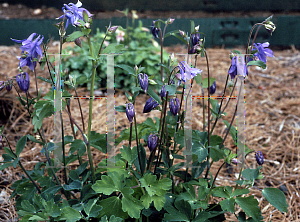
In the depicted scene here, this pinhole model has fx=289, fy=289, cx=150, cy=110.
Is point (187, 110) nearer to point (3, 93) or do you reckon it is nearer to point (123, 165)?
point (123, 165)

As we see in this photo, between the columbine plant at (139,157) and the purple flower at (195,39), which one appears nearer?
the columbine plant at (139,157)

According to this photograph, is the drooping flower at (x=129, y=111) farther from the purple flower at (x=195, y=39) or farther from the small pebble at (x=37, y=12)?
the small pebble at (x=37, y=12)

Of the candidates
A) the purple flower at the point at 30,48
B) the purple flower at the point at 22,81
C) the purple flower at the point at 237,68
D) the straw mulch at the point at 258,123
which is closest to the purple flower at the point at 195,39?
the purple flower at the point at 237,68

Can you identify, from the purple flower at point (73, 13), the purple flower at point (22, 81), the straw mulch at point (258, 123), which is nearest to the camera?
the purple flower at point (73, 13)

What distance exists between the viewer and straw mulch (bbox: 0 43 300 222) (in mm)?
2125

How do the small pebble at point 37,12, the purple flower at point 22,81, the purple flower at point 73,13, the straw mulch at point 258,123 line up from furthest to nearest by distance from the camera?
the small pebble at point 37,12
the straw mulch at point 258,123
the purple flower at point 22,81
the purple flower at point 73,13

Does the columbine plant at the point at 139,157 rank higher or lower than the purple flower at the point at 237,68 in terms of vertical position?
lower

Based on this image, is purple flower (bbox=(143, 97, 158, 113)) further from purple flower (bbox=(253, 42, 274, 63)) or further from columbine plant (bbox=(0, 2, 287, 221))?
→ purple flower (bbox=(253, 42, 274, 63))

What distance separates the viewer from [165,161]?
1.53 m

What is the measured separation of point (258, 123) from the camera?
2.92 meters

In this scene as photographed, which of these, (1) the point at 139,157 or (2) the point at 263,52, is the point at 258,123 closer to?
(2) the point at 263,52

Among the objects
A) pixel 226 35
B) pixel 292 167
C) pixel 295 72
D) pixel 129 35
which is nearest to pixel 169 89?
pixel 292 167

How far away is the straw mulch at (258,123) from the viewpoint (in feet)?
6.97

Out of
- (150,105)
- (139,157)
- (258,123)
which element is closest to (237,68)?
(150,105)
